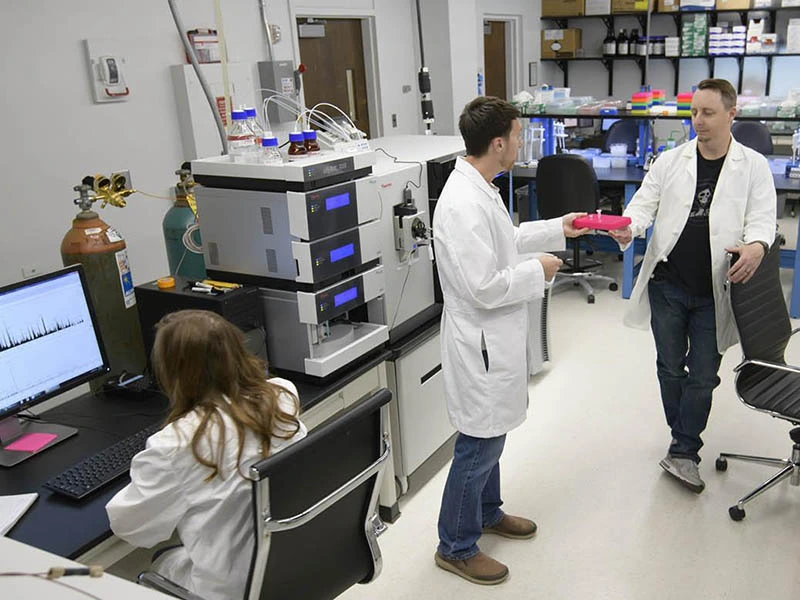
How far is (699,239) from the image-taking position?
8.27 feet

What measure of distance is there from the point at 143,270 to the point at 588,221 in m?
2.03

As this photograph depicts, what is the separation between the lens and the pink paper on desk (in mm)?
1841

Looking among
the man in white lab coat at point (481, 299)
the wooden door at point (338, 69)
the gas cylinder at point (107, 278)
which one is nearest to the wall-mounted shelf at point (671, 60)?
the wooden door at point (338, 69)

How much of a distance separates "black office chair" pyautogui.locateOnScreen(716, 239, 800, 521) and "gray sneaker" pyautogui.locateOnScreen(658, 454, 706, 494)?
15cm

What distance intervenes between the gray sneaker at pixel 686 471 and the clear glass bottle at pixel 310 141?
1.74 metres

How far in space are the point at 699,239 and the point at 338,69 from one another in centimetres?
302

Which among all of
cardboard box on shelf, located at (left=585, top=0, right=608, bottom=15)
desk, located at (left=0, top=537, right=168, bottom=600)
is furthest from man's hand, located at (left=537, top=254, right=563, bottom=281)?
cardboard box on shelf, located at (left=585, top=0, right=608, bottom=15)

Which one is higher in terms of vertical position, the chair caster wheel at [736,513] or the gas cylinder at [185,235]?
the gas cylinder at [185,235]

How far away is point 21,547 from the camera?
1262 mm

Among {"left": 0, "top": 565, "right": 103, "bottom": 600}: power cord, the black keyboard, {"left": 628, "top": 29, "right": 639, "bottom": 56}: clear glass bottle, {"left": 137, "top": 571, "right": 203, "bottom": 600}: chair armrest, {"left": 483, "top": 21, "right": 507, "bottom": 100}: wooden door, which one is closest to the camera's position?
{"left": 0, "top": 565, "right": 103, "bottom": 600}: power cord

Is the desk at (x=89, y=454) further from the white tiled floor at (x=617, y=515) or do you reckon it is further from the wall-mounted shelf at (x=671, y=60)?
the wall-mounted shelf at (x=671, y=60)

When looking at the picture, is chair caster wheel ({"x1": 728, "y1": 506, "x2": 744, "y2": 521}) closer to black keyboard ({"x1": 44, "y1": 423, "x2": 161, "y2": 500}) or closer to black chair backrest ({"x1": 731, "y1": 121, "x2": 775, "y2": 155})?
black keyboard ({"x1": 44, "y1": 423, "x2": 161, "y2": 500})

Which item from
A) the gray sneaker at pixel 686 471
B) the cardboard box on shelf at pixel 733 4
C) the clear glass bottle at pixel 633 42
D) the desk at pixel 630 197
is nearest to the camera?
the gray sneaker at pixel 686 471

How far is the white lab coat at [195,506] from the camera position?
4.55ft
